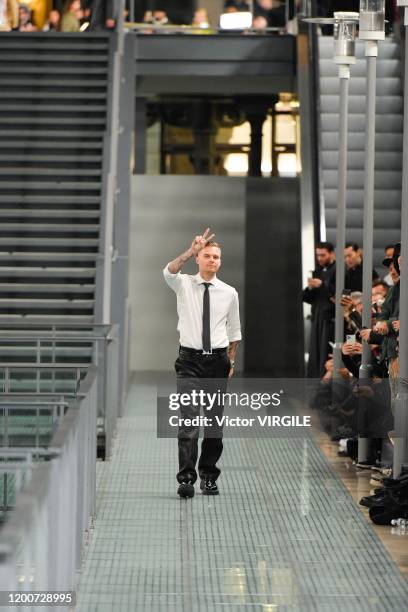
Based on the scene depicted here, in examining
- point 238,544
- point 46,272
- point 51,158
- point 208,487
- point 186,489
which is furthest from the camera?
point 51,158

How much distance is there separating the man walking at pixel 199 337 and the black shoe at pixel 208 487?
0.47 feet

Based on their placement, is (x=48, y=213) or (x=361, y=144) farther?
(x=361, y=144)

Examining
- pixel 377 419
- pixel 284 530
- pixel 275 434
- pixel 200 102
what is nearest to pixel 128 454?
pixel 275 434

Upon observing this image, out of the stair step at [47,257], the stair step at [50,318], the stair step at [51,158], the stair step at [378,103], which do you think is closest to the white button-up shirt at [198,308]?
the stair step at [50,318]

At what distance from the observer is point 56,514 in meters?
5.28

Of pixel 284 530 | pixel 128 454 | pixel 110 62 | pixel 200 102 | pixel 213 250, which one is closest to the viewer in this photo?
pixel 284 530

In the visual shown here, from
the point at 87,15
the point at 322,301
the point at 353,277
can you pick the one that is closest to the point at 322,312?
the point at 322,301

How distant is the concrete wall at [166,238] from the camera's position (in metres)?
19.8

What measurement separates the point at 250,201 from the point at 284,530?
12136 millimetres

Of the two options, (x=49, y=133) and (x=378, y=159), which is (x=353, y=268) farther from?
(x=49, y=133)

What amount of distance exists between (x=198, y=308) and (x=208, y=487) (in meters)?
1.28

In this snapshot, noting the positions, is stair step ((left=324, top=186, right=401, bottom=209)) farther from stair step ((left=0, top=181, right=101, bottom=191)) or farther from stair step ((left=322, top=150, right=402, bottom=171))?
stair step ((left=0, top=181, right=101, bottom=191))

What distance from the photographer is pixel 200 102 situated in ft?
73.3

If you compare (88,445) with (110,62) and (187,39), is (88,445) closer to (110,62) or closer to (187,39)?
(110,62)
